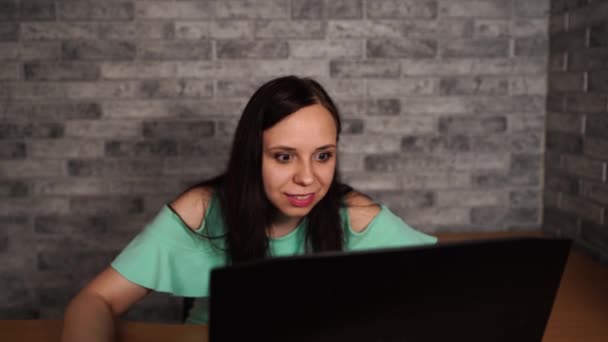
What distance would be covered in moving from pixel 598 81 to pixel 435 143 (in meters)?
0.65

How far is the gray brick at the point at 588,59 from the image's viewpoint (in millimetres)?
1867

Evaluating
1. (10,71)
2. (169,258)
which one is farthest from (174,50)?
(169,258)

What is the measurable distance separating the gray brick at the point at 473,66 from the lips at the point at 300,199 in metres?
1.11

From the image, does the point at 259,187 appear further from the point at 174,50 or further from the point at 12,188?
the point at 12,188

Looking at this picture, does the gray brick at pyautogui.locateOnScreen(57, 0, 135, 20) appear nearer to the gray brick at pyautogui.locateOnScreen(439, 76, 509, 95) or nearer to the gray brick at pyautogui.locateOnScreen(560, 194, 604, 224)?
the gray brick at pyautogui.locateOnScreen(439, 76, 509, 95)

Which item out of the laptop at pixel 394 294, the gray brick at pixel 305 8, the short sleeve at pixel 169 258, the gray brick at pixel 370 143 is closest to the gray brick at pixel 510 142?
the gray brick at pixel 370 143

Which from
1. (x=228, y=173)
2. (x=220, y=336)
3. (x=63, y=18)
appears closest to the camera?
(x=220, y=336)

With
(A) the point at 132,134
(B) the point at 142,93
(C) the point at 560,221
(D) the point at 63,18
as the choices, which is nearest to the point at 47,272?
(A) the point at 132,134

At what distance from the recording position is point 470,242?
63cm

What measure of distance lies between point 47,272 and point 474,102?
1920mm

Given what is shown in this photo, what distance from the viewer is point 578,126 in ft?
6.71

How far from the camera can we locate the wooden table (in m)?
1.19

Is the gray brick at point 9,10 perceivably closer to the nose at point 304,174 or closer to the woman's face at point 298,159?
the woman's face at point 298,159

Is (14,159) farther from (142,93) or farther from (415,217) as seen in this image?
(415,217)
